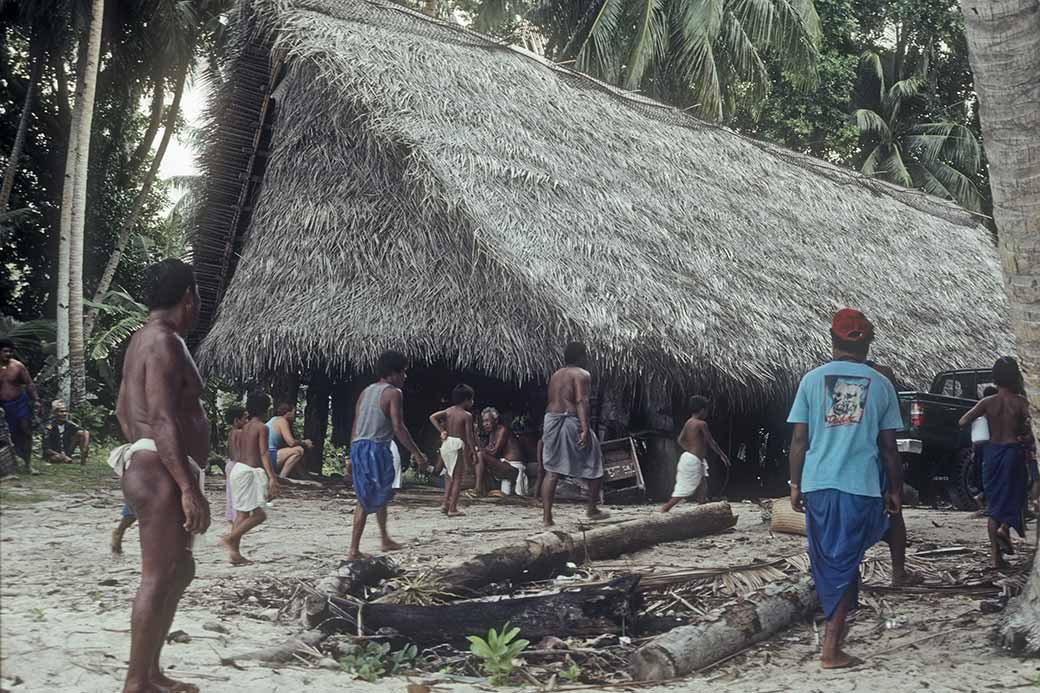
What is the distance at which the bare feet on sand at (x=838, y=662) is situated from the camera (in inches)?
186

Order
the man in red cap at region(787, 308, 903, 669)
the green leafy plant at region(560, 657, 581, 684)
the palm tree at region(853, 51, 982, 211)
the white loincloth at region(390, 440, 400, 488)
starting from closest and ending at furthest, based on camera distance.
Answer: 1. the green leafy plant at region(560, 657, 581, 684)
2. the man in red cap at region(787, 308, 903, 669)
3. the white loincloth at region(390, 440, 400, 488)
4. the palm tree at region(853, 51, 982, 211)

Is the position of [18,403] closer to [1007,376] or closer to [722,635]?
[722,635]

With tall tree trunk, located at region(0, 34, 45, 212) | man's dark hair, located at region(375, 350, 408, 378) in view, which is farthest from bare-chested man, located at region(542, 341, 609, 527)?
tall tree trunk, located at region(0, 34, 45, 212)

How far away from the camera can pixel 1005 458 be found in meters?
6.93

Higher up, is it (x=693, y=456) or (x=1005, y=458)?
(x=1005, y=458)

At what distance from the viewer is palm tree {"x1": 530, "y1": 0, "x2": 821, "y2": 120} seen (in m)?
20.7

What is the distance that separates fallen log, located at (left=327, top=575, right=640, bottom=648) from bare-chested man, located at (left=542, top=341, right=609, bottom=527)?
3.31 metres

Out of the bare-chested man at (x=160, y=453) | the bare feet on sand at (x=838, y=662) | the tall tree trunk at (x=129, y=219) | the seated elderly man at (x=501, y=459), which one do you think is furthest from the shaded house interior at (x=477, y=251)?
the bare-chested man at (x=160, y=453)

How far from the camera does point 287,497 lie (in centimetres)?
999

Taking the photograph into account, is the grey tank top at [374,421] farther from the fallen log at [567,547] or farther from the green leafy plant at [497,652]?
the green leafy plant at [497,652]

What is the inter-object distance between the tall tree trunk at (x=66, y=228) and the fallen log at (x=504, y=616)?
1948 mm

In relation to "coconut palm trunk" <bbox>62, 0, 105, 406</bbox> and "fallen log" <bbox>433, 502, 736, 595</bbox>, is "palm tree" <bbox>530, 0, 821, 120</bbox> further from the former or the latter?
"coconut palm trunk" <bbox>62, 0, 105, 406</bbox>

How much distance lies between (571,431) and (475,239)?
7.06ft

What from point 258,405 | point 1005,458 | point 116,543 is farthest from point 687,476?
point 116,543
